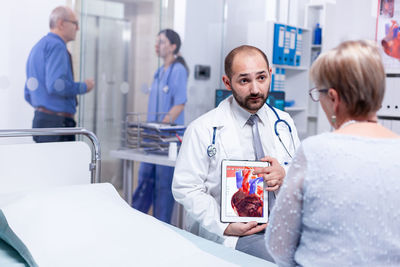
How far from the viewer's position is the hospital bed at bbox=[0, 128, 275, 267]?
1819 millimetres

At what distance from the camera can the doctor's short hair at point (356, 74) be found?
113 cm

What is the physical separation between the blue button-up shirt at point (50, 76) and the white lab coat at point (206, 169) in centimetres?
165

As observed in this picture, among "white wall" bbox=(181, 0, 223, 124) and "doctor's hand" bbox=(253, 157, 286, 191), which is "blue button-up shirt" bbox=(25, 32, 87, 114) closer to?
"white wall" bbox=(181, 0, 223, 124)

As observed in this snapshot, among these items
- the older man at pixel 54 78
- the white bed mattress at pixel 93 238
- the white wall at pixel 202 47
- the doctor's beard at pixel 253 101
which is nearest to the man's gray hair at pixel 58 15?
the older man at pixel 54 78

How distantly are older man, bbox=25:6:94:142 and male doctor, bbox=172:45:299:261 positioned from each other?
1.64 m

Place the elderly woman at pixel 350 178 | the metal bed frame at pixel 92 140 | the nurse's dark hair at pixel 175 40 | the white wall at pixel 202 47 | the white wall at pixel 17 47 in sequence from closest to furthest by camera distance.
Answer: the elderly woman at pixel 350 178 → the metal bed frame at pixel 92 140 → the white wall at pixel 17 47 → the nurse's dark hair at pixel 175 40 → the white wall at pixel 202 47

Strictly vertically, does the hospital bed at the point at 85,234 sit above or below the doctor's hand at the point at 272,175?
below

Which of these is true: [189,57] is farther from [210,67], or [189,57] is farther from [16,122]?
[16,122]

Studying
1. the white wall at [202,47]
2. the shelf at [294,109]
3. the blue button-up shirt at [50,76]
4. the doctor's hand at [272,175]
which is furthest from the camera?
the shelf at [294,109]

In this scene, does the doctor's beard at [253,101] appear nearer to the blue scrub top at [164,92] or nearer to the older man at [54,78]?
the older man at [54,78]

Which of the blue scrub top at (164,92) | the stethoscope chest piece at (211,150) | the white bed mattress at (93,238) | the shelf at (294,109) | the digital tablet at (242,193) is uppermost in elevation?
the blue scrub top at (164,92)

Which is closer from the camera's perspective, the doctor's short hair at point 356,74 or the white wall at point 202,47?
the doctor's short hair at point 356,74

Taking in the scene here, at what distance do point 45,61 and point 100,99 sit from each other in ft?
2.12

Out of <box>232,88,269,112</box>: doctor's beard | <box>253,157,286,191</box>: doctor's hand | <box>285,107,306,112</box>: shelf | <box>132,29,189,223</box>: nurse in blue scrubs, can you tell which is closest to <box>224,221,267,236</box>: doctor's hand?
<box>253,157,286,191</box>: doctor's hand
